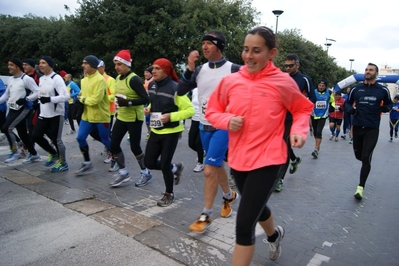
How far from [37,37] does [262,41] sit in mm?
41655

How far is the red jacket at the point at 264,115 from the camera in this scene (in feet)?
8.02

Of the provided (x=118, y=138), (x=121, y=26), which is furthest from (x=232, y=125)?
(x=121, y=26)

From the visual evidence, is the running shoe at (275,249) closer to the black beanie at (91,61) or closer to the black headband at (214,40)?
the black headband at (214,40)

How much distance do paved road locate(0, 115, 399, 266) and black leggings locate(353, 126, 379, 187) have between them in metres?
0.39

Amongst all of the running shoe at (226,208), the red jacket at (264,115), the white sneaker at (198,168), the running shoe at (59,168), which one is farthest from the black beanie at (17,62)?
the red jacket at (264,115)

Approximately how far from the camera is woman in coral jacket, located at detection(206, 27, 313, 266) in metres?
2.42

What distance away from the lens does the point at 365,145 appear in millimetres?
5188

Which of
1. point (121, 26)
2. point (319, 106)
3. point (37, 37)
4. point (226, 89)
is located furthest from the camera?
point (37, 37)

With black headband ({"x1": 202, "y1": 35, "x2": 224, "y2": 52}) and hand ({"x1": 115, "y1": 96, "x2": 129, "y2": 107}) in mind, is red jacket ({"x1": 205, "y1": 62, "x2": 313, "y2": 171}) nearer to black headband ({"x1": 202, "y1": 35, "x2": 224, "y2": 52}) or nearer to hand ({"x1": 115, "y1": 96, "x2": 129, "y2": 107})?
black headband ({"x1": 202, "y1": 35, "x2": 224, "y2": 52})

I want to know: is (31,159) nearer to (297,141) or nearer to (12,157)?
(12,157)

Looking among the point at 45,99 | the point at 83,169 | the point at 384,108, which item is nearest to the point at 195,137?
the point at 83,169

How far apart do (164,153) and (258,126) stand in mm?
2207

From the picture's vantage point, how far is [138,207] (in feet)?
14.4

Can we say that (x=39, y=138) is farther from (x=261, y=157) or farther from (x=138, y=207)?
(x=261, y=157)
